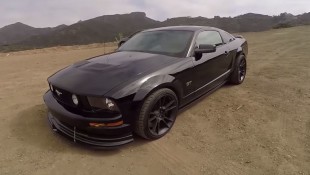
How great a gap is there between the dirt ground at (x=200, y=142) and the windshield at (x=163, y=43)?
3.47ft

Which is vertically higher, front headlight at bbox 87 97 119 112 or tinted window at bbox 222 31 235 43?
tinted window at bbox 222 31 235 43

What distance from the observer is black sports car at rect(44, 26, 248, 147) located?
311 cm

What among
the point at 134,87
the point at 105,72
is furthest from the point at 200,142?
the point at 105,72

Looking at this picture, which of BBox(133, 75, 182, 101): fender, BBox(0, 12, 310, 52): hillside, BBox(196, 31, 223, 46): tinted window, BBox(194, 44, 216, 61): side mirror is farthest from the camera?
BBox(0, 12, 310, 52): hillside

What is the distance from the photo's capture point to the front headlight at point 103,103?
10.0ft

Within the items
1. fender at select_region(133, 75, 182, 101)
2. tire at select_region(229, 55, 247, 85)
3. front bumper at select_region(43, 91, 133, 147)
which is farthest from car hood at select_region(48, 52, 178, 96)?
tire at select_region(229, 55, 247, 85)

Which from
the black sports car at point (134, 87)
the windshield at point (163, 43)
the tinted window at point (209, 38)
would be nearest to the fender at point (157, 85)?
the black sports car at point (134, 87)

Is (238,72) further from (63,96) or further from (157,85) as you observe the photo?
(63,96)

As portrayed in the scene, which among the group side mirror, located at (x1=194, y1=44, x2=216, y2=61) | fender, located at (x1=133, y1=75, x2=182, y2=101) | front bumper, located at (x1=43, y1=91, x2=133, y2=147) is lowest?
front bumper, located at (x1=43, y1=91, x2=133, y2=147)

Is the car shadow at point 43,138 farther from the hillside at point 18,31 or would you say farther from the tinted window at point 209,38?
the hillside at point 18,31

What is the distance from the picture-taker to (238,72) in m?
5.73

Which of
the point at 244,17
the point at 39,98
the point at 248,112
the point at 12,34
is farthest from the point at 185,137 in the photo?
the point at 12,34

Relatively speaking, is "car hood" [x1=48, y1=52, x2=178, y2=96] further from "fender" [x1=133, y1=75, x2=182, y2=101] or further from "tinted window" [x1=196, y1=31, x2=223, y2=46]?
"tinted window" [x1=196, y1=31, x2=223, y2=46]

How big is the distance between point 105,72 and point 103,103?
0.56m
